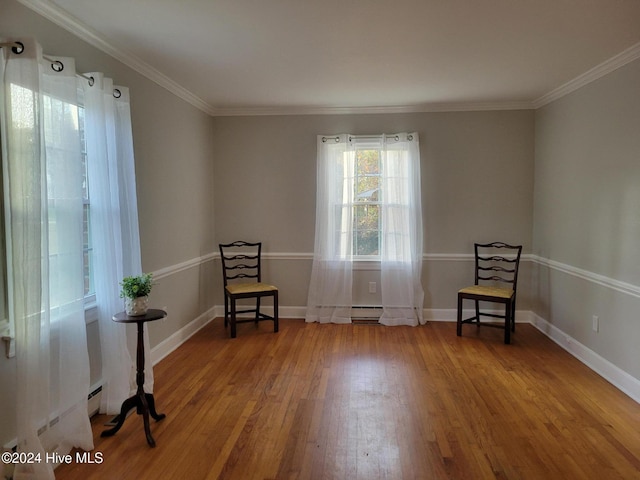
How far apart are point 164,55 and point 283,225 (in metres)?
2.32

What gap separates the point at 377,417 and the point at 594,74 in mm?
3231

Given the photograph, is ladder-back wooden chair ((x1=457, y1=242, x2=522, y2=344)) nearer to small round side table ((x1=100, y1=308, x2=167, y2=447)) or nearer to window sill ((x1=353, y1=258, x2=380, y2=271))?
window sill ((x1=353, y1=258, x2=380, y2=271))

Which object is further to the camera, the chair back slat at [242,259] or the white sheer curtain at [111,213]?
the chair back slat at [242,259]

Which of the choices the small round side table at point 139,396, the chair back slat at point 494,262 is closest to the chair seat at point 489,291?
the chair back slat at point 494,262

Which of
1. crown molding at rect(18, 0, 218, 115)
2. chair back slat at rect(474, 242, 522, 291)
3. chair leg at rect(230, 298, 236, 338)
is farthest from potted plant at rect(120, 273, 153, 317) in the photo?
chair back slat at rect(474, 242, 522, 291)

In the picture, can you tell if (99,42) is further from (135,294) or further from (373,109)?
(373,109)

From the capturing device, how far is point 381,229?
4738mm

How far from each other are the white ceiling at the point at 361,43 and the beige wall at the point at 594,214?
0.93 ft

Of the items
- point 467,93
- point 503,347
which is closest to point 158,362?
point 503,347

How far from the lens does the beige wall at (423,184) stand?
4.58 metres

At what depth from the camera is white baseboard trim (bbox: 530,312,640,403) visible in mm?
2881

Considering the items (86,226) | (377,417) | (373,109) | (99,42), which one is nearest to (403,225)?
(373,109)

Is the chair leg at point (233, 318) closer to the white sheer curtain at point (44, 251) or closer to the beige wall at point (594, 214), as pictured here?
the white sheer curtain at point (44, 251)

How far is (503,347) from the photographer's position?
3875 millimetres
